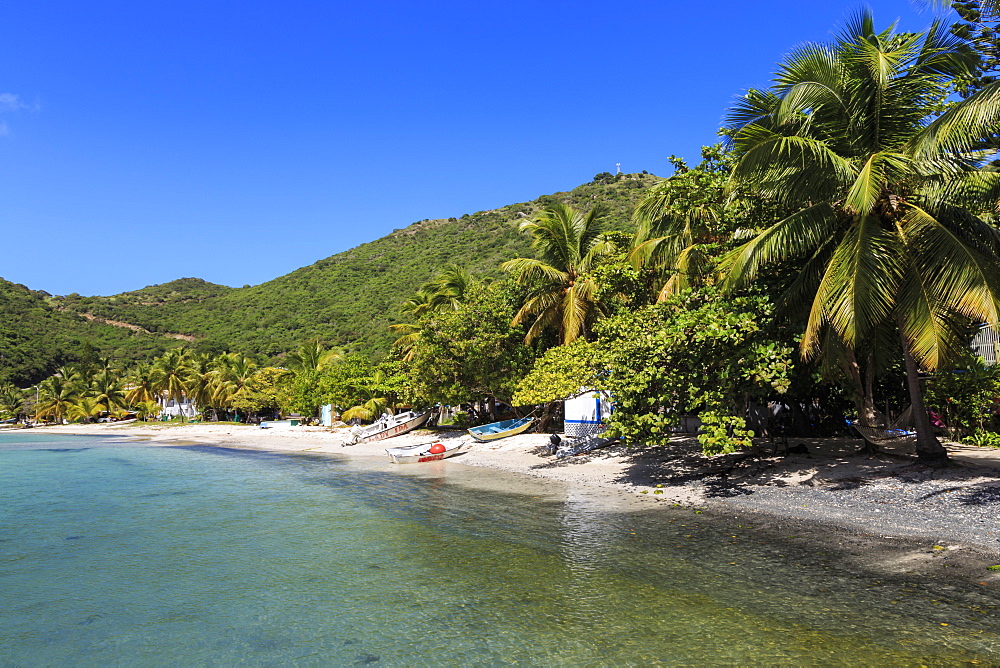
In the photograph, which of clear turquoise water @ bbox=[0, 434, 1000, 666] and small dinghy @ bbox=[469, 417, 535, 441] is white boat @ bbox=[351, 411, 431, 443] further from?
clear turquoise water @ bbox=[0, 434, 1000, 666]

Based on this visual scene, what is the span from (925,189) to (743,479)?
7.13 meters

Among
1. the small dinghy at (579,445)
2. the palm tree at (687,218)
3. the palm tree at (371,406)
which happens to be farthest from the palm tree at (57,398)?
the palm tree at (687,218)

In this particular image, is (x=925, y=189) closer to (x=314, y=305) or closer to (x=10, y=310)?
(x=314, y=305)

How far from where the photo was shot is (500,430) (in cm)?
2677

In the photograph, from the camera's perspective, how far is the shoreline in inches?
373

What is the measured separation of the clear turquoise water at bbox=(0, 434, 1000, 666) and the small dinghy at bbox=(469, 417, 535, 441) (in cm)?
1085

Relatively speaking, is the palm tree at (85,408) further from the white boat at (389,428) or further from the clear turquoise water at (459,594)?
the clear turquoise water at (459,594)

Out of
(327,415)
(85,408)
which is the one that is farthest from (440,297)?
(85,408)

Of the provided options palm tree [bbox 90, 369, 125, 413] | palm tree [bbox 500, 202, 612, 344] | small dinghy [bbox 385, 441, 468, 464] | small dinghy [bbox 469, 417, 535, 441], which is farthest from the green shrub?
palm tree [bbox 90, 369, 125, 413]

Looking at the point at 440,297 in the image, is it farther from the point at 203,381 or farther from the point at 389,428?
the point at 203,381

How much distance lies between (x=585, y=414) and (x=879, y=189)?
12886mm

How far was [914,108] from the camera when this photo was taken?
1177 centimetres

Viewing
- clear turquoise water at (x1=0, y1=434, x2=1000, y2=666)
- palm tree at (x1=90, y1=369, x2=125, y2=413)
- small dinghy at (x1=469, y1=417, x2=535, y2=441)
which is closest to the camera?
clear turquoise water at (x1=0, y1=434, x2=1000, y2=666)

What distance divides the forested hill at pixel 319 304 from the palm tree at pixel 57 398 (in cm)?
1340
